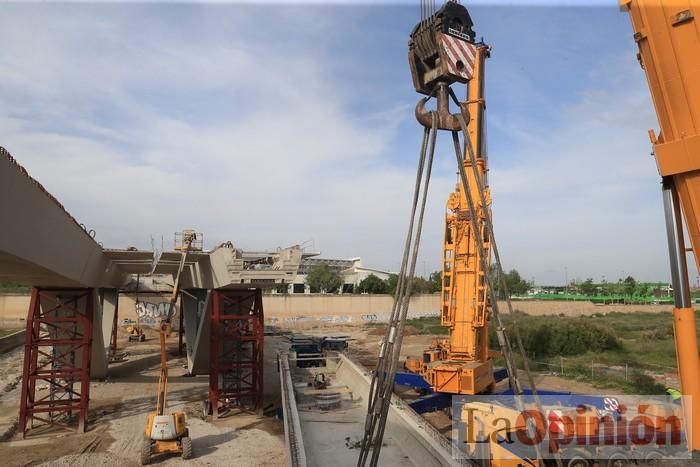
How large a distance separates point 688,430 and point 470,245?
33.1 feet

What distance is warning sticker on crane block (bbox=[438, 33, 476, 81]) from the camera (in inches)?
233

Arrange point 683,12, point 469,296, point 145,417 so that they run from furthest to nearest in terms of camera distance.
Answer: point 145,417 → point 469,296 → point 683,12

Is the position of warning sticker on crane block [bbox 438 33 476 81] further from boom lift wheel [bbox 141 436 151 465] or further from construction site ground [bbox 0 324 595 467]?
boom lift wheel [bbox 141 436 151 465]

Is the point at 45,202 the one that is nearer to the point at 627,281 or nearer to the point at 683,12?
the point at 683,12

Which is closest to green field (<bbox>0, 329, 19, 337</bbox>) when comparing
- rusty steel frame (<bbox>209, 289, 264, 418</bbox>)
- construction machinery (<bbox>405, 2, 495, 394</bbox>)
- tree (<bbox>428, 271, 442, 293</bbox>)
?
rusty steel frame (<bbox>209, 289, 264, 418</bbox>)

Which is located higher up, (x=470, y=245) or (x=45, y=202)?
(x=45, y=202)

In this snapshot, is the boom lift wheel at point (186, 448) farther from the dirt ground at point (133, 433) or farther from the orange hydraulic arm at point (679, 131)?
the orange hydraulic arm at point (679, 131)

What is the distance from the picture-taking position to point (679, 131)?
16.8 ft

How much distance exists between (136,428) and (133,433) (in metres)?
0.62

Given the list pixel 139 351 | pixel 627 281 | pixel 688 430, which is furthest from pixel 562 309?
pixel 688 430

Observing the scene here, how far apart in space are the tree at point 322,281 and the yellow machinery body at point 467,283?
217 feet

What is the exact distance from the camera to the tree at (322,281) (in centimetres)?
8169

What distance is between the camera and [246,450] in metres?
14.6

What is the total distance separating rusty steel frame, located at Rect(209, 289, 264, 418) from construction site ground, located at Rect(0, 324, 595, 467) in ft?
2.42
